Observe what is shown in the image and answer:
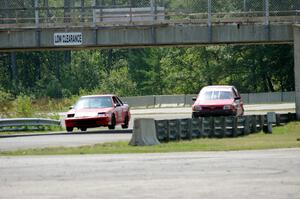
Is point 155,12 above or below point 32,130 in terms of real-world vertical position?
above

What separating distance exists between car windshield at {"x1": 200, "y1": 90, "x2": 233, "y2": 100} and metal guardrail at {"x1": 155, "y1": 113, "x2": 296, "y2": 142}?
10.6 ft

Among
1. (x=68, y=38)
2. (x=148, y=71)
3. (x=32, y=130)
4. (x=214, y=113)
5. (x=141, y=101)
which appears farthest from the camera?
(x=148, y=71)

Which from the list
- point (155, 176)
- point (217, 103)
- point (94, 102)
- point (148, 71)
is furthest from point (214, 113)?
point (148, 71)

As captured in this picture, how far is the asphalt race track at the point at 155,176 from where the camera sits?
13.9 metres

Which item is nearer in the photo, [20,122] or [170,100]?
[20,122]

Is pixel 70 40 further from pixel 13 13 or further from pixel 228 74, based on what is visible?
pixel 228 74

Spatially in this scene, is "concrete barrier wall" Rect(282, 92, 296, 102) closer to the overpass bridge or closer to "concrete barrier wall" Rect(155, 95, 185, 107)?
"concrete barrier wall" Rect(155, 95, 185, 107)

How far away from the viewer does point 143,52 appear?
390 ft

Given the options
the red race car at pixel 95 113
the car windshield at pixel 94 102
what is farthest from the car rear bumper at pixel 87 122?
the car windshield at pixel 94 102

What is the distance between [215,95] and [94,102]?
15.8ft

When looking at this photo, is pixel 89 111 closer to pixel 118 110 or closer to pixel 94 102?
pixel 94 102

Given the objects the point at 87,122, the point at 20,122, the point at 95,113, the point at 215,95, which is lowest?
the point at 20,122

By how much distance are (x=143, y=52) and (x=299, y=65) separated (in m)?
75.5

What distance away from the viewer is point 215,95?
39.9m
